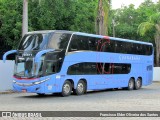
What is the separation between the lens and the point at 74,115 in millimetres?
13758

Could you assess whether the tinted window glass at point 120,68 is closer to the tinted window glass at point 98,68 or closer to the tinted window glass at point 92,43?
the tinted window glass at point 98,68

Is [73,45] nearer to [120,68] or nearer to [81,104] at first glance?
[120,68]

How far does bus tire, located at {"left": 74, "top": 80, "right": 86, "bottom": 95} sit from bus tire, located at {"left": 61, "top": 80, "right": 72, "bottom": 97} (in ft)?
2.17

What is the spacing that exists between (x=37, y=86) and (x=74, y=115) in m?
8.59

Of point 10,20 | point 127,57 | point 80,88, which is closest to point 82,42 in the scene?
point 80,88

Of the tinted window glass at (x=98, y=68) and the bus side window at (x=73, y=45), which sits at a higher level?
the bus side window at (x=73, y=45)

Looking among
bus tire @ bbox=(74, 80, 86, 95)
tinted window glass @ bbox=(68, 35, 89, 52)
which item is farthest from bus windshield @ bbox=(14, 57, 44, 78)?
bus tire @ bbox=(74, 80, 86, 95)

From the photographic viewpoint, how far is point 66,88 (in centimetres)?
2370

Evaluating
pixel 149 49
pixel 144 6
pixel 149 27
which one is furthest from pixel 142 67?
pixel 144 6

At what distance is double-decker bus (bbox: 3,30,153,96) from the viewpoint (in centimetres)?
2225

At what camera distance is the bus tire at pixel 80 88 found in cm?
2456

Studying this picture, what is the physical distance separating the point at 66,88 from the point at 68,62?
1.54m

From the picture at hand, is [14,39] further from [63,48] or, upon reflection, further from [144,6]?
[144,6]

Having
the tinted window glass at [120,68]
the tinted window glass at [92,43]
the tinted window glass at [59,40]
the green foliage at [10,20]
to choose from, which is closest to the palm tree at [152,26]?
the green foliage at [10,20]
